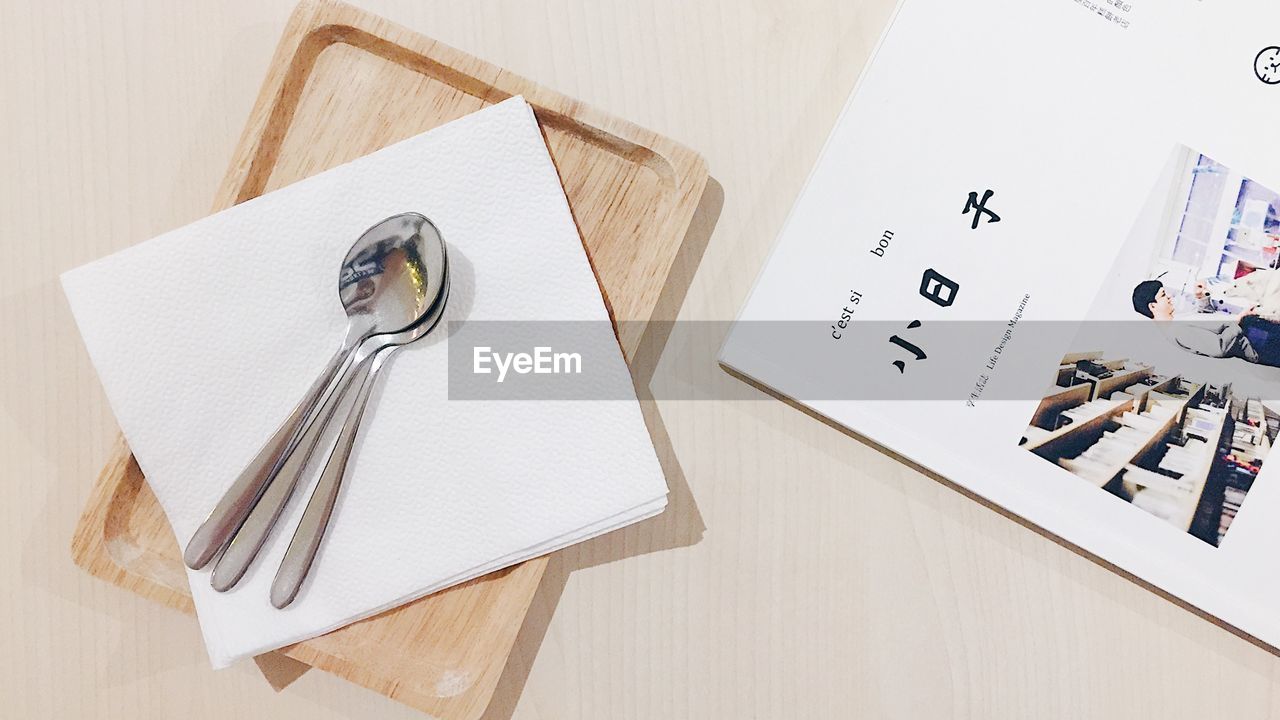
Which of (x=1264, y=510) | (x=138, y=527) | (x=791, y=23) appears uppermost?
(x=791, y=23)

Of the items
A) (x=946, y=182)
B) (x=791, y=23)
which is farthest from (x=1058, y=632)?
(x=791, y=23)

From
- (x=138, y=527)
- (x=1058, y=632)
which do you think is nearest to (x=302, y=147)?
(x=138, y=527)

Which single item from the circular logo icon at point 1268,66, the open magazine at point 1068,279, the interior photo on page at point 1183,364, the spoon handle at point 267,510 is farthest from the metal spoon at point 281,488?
the circular logo icon at point 1268,66

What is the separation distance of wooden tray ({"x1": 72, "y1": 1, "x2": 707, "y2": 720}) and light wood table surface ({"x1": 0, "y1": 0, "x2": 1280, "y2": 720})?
3cm

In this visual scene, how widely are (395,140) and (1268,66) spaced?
0.46 meters

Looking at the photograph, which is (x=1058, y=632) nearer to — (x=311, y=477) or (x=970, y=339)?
(x=970, y=339)

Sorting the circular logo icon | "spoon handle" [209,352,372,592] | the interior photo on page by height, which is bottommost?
"spoon handle" [209,352,372,592]

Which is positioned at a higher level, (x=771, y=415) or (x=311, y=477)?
(x=771, y=415)

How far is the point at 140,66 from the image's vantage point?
416 millimetres

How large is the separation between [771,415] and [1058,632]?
20 centimetres

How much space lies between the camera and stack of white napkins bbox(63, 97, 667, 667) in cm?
37

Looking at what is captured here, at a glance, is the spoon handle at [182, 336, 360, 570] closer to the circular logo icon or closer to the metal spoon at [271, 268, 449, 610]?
the metal spoon at [271, 268, 449, 610]

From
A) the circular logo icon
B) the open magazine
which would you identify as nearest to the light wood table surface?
the open magazine

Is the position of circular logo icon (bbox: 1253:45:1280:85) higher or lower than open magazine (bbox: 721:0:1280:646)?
higher
